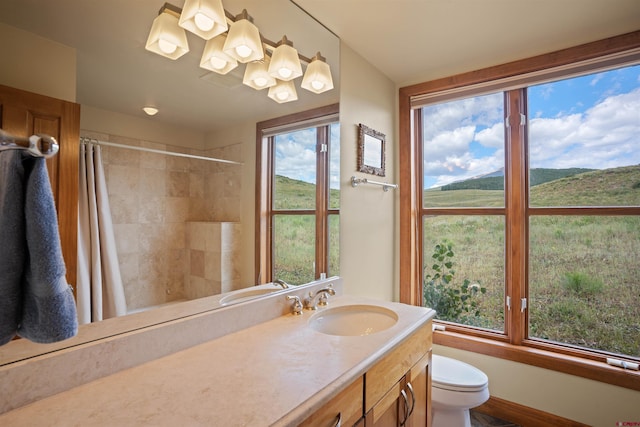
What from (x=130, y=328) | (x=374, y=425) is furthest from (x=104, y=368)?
(x=374, y=425)

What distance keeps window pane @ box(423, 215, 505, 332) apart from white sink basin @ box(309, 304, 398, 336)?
3.40ft

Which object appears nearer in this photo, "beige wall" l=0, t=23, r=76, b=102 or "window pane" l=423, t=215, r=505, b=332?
"beige wall" l=0, t=23, r=76, b=102

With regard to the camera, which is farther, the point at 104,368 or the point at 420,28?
the point at 420,28

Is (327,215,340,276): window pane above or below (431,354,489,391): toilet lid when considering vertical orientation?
above

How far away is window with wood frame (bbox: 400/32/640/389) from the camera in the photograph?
1824 millimetres

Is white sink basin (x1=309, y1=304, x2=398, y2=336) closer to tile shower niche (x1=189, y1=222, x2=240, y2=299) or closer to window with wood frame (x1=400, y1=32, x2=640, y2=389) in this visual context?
tile shower niche (x1=189, y1=222, x2=240, y2=299)

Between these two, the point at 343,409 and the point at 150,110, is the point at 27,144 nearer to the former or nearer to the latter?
the point at 150,110

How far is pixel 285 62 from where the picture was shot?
1.53 meters

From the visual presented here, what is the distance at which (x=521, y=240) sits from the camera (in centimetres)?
207

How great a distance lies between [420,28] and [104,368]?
6.85 ft

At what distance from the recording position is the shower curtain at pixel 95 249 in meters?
0.91

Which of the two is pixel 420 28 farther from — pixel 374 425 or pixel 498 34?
pixel 374 425

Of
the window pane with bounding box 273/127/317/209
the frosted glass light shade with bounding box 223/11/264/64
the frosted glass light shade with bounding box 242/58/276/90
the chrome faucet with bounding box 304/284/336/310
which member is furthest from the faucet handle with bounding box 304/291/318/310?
the frosted glass light shade with bounding box 223/11/264/64

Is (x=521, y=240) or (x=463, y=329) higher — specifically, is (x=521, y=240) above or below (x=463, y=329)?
above
